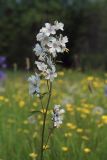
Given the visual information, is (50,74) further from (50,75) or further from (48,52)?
(48,52)

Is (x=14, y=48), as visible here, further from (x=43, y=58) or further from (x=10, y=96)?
(x=43, y=58)

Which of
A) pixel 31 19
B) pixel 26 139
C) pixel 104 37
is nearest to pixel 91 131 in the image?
pixel 26 139

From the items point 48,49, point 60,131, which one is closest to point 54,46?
point 48,49

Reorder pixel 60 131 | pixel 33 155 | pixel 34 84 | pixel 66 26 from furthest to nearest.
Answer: pixel 66 26 < pixel 60 131 < pixel 33 155 < pixel 34 84

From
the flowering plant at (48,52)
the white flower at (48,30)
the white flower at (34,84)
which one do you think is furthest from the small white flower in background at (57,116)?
the white flower at (48,30)

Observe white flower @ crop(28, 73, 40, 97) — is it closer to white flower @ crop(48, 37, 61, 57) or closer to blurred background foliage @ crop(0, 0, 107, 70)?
white flower @ crop(48, 37, 61, 57)

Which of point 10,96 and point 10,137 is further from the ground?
point 10,96
